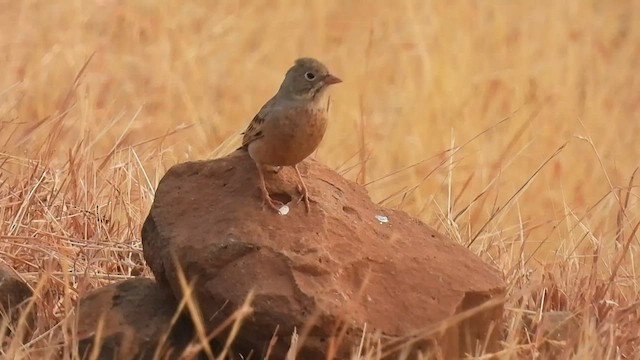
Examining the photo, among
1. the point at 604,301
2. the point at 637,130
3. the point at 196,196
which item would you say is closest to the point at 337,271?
the point at 196,196

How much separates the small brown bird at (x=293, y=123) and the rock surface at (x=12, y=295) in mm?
846

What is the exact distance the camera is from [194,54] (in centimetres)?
970

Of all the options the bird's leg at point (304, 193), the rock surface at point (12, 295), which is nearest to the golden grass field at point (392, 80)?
the rock surface at point (12, 295)

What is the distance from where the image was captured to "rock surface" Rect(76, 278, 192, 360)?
4090 millimetres

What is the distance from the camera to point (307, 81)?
4.32m

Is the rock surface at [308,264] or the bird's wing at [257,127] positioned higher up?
Answer: the bird's wing at [257,127]

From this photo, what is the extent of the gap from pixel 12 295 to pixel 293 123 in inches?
41.8

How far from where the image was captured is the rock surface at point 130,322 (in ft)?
13.4

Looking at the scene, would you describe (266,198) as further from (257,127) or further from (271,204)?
(257,127)

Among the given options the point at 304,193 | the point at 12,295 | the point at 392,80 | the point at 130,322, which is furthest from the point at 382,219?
the point at 392,80

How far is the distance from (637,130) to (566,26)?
1080 mm

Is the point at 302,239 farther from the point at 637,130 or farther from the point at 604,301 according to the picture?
the point at 637,130

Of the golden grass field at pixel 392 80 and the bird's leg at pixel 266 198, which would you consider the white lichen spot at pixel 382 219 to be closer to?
the bird's leg at pixel 266 198

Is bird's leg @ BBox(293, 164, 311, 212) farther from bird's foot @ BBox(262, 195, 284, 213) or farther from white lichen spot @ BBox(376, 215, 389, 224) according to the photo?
white lichen spot @ BBox(376, 215, 389, 224)
